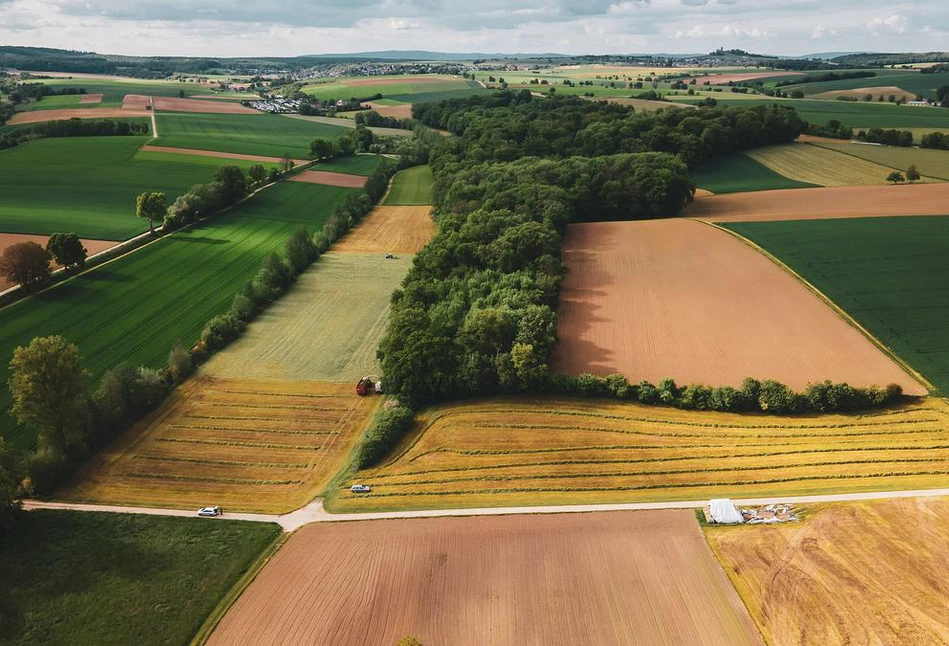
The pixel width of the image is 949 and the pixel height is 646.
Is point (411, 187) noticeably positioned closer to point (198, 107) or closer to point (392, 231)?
point (392, 231)

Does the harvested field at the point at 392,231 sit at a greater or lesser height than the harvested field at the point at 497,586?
greater

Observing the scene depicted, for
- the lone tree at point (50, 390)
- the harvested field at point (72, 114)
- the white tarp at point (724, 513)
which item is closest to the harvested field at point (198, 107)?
the harvested field at point (72, 114)

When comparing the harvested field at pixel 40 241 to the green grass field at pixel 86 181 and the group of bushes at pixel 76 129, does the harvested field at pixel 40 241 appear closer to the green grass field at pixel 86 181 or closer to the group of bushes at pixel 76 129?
the green grass field at pixel 86 181

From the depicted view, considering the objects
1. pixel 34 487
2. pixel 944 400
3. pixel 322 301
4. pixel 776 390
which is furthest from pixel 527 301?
pixel 34 487

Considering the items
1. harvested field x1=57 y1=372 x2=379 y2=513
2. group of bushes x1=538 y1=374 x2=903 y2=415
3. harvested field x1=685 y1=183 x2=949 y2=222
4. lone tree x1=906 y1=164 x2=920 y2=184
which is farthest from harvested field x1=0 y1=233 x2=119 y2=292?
lone tree x1=906 y1=164 x2=920 y2=184

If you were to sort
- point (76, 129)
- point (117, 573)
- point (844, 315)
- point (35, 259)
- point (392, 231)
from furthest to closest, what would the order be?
point (76, 129) → point (392, 231) → point (35, 259) → point (844, 315) → point (117, 573)

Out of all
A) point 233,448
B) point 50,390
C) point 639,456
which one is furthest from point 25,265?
point 639,456

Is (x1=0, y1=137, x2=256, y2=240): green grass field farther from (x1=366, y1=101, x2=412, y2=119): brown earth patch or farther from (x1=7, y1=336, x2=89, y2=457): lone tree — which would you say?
(x1=366, y1=101, x2=412, y2=119): brown earth patch
